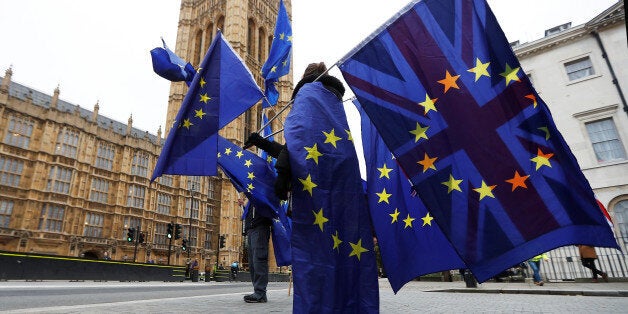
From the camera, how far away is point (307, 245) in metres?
2.32

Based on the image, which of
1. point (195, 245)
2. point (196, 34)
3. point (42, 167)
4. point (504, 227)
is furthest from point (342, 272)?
point (196, 34)

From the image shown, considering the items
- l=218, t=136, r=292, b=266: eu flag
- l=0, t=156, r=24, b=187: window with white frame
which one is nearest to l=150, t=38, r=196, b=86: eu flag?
l=218, t=136, r=292, b=266: eu flag

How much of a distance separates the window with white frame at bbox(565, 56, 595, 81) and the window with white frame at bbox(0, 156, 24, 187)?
38510 millimetres

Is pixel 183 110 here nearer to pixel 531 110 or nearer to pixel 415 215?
pixel 415 215

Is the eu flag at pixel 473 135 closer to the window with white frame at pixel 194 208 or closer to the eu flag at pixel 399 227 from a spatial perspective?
the eu flag at pixel 399 227

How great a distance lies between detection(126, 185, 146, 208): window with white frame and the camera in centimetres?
3369

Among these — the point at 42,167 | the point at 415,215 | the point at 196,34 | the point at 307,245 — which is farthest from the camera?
the point at 196,34

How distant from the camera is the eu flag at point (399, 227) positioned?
304cm

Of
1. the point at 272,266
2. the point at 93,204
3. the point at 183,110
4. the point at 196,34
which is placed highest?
the point at 196,34

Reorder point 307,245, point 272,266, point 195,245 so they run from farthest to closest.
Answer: point 272,266, point 195,245, point 307,245

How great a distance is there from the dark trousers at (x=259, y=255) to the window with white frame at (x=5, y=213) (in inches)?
1201

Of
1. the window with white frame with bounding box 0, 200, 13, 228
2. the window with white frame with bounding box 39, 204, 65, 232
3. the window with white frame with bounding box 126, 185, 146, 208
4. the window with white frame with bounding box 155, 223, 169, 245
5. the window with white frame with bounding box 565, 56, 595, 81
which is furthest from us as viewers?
the window with white frame with bounding box 155, 223, 169, 245

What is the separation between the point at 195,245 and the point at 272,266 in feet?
31.4

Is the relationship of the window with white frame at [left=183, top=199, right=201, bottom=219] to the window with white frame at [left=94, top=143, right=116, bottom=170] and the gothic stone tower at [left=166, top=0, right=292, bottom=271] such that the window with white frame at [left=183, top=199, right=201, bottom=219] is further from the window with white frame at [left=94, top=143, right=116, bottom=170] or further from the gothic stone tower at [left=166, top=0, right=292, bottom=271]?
the window with white frame at [left=94, top=143, right=116, bottom=170]
